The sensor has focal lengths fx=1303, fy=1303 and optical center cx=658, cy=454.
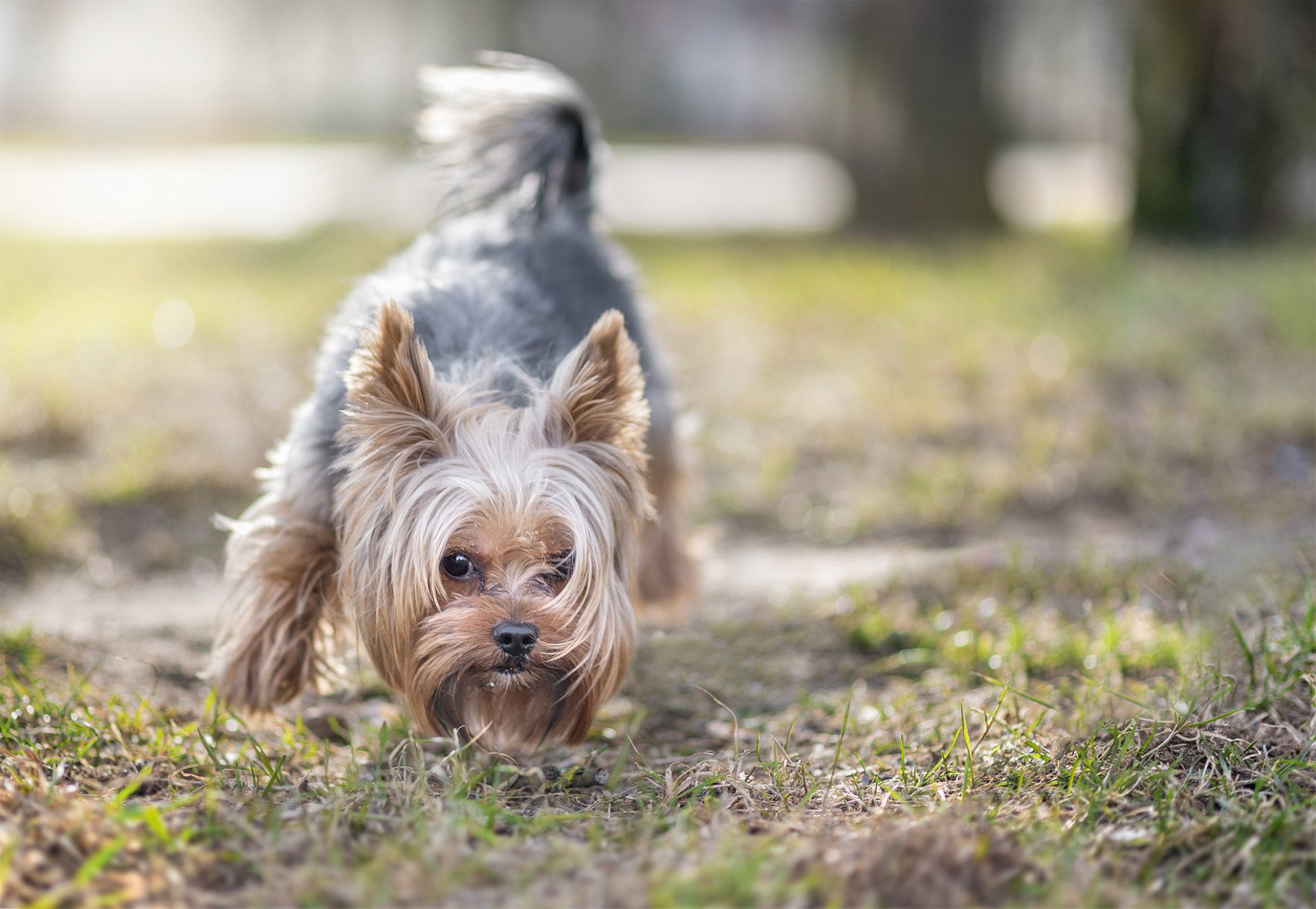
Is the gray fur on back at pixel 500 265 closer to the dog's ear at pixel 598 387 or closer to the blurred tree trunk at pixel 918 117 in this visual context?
the dog's ear at pixel 598 387

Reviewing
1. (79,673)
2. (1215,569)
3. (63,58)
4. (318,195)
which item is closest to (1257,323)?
(1215,569)

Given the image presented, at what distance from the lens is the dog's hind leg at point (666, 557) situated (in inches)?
206

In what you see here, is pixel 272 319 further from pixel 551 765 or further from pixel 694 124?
pixel 694 124

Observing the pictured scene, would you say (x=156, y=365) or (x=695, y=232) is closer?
(x=156, y=365)

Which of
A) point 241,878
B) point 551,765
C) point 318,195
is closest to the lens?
point 241,878

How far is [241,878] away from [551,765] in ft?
3.84

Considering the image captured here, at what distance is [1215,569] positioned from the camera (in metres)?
Answer: 4.84

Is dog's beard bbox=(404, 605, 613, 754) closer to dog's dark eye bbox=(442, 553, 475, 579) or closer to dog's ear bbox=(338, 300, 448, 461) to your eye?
dog's dark eye bbox=(442, 553, 475, 579)

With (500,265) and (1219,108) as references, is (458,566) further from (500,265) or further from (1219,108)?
(1219,108)

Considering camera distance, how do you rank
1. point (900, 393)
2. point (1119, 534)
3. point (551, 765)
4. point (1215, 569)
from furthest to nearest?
point (900, 393)
point (1119, 534)
point (1215, 569)
point (551, 765)

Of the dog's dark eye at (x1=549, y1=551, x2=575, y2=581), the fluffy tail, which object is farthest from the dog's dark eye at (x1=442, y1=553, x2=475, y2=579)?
the fluffy tail

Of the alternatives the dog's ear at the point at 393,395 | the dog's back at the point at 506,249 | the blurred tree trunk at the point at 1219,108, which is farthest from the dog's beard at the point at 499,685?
the blurred tree trunk at the point at 1219,108

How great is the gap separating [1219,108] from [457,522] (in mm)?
10814

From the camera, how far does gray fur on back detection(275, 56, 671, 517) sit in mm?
3994
